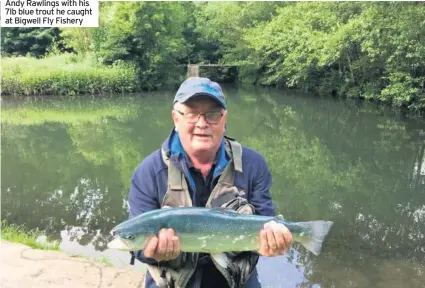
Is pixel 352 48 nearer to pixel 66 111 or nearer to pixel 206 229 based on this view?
pixel 66 111

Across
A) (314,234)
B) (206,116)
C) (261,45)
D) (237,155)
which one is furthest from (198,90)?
(261,45)

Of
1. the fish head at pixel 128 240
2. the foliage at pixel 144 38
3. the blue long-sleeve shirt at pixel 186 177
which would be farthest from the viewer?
the foliage at pixel 144 38

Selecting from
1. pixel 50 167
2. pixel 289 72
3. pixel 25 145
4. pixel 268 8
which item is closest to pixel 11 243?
pixel 50 167

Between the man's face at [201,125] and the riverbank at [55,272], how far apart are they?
2994mm

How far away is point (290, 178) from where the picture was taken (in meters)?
11.1

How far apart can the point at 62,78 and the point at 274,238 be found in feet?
90.2

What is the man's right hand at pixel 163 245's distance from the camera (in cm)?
218

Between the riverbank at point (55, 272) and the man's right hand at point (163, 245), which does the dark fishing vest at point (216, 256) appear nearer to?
the man's right hand at point (163, 245)

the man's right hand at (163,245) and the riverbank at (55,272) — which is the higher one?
the man's right hand at (163,245)

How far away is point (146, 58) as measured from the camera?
105 feet

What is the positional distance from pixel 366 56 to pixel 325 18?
150 inches

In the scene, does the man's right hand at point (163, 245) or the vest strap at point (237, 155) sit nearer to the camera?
the man's right hand at point (163, 245)

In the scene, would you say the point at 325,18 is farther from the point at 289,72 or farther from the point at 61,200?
the point at 61,200

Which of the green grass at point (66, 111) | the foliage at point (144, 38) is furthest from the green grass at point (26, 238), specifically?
the foliage at point (144, 38)
